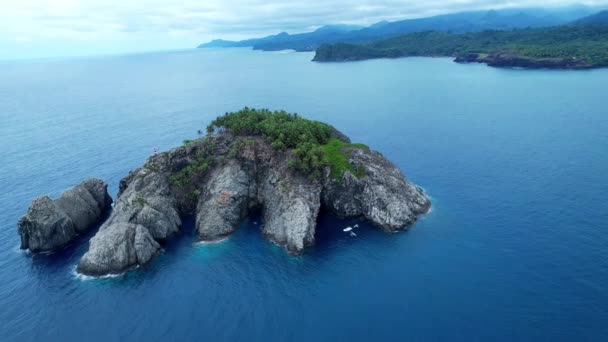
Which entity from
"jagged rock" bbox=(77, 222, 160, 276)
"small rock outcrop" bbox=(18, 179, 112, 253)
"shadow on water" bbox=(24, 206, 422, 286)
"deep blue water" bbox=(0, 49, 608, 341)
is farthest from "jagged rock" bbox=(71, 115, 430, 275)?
"small rock outcrop" bbox=(18, 179, 112, 253)

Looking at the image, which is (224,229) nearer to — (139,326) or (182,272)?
(182,272)

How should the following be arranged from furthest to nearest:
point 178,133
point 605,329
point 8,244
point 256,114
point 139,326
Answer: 1. point 178,133
2. point 256,114
3. point 8,244
4. point 139,326
5. point 605,329

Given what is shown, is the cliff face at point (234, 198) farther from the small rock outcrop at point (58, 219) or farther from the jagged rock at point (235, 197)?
the small rock outcrop at point (58, 219)

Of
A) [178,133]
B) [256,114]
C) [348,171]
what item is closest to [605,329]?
[348,171]

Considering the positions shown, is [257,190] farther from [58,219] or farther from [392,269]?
[58,219]

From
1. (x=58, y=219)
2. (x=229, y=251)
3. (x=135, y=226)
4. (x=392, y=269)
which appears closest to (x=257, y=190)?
(x=229, y=251)

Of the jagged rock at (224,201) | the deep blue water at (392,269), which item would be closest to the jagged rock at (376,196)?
the deep blue water at (392,269)
